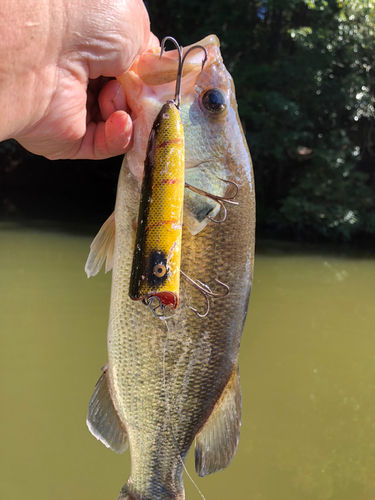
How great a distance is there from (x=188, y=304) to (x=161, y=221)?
1.47 ft

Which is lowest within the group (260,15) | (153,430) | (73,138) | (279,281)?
(279,281)

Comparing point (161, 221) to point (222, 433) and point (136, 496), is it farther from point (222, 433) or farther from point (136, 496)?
point (136, 496)

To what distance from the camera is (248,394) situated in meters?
3.69

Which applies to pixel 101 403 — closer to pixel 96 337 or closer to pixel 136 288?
pixel 136 288

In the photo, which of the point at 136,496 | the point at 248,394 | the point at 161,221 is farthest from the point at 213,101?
the point at 248,394

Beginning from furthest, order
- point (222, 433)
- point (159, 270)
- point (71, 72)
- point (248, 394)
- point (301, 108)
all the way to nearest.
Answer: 1. point (301, 108)
2. point (248, 394)
3. point (222, 433)
4. point (71, 72)
5. point (159, 270)

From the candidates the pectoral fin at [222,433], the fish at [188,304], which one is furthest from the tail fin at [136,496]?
the pectoral fin at [222,433]

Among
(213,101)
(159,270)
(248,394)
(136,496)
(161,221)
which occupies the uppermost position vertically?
(213,101)

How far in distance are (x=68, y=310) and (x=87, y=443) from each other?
201 cm

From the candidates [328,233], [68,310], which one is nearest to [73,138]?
[68,310]

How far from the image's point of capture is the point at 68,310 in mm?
4836

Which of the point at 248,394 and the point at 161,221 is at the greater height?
the point at 161,221

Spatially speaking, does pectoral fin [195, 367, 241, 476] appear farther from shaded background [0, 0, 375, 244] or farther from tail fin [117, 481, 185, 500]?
shaded background [0, 0, 375, 244]

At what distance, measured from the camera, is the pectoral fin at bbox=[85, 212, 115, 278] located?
5.16ft
